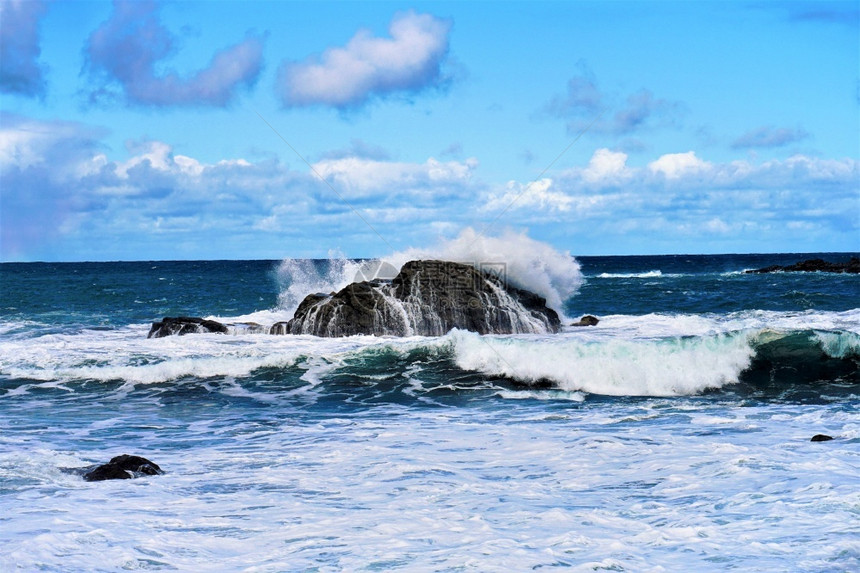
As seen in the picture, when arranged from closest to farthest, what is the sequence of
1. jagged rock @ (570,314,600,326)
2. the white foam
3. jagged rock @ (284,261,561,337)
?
the white foam < jagged rock @ (284,261,561,337) < jagged rock @ (570,314,600,326)

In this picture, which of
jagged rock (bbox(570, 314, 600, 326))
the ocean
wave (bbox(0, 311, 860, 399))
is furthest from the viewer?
jagged rock (bbox(570, 314, 600, 326))

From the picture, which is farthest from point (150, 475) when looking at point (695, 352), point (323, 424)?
point (695, 352)

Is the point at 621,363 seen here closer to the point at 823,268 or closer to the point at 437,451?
the point at 437,451

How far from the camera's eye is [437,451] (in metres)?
9.84

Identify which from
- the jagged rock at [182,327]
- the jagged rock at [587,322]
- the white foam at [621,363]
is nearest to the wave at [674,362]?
the white foam at [621,363]

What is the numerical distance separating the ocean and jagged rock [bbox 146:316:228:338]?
453 mm

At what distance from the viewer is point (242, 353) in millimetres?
17266

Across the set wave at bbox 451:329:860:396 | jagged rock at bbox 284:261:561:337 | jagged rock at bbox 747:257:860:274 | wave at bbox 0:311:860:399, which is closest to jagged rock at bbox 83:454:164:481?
wave at bbox 0:311:860:399

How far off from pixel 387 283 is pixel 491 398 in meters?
6.73

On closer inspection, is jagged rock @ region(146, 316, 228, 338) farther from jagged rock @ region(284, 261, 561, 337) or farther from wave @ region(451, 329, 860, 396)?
wave @ region(451, 329, 860, 396)

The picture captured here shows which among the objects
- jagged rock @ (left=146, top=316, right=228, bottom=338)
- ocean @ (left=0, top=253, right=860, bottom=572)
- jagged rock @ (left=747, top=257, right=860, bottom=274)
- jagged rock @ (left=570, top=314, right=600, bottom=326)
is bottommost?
ocean @ (left=0, top=253, right=860, bottom=572)

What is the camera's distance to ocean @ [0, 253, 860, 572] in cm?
641

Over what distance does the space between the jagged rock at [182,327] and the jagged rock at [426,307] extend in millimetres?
2944

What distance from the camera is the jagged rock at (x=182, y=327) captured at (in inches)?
811
